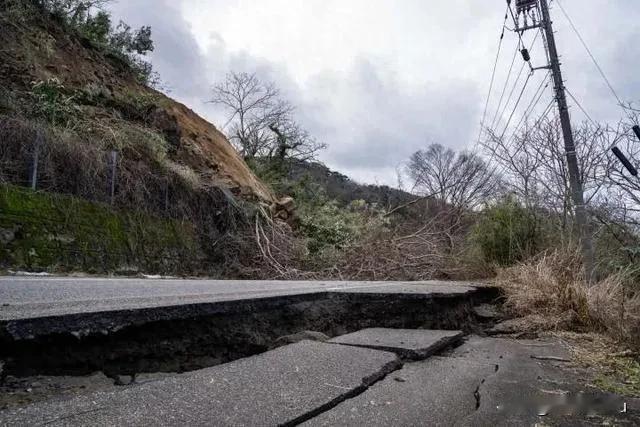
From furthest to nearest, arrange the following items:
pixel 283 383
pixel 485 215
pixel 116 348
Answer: pixel 485 215
pixel 116 348
pixel 283 383

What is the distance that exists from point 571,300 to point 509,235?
111 inches

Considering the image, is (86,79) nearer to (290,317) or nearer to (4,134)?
(4,134)

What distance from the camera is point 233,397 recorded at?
1253mm

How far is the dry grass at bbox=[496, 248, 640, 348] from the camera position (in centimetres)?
360

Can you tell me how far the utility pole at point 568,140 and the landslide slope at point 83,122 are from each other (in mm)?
6980

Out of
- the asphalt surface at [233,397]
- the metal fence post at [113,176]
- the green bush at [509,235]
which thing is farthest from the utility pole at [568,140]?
the metal fence post at [113,176]

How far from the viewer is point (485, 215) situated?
7.52 meters

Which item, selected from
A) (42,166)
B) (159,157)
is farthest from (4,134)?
(159,157)

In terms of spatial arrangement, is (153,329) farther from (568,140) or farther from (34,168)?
(568,140)

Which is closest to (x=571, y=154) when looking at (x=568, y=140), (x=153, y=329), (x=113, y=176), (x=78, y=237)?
(x=568, y=140)

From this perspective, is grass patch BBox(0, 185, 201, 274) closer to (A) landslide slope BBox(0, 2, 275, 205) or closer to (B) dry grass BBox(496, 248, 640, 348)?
(A) landslide slope BBox(0, 2, 275, 205)

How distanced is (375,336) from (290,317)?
0.44m

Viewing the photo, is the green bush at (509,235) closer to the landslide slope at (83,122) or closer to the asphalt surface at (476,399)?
the asphalt surface at (476,399)

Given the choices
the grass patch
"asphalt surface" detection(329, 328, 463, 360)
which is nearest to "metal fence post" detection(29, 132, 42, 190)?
the grass patch
